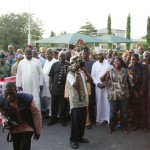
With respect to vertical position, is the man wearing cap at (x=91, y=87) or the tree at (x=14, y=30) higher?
the tree at (x=14, y=30)

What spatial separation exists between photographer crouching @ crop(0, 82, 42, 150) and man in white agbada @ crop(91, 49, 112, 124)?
324cm

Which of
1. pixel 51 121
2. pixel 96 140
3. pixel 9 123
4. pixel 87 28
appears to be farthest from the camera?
pixel 87 28

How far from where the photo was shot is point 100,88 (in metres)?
7.14

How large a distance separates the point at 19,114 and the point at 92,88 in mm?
3667

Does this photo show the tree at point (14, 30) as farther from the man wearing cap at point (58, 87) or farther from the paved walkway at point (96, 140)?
the paved walkway at point (96, 140)

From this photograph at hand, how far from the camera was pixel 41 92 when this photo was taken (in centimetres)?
789

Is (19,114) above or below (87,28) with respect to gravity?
below

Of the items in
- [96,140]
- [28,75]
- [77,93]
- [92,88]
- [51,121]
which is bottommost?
[96,140]

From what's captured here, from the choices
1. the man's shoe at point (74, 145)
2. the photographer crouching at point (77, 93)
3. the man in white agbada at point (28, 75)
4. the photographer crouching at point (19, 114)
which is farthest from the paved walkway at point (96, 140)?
the photographer crouching at point (19, 114)

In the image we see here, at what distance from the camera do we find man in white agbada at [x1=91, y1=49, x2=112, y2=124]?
710 cm

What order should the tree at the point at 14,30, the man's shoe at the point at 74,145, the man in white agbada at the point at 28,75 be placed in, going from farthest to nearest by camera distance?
the tree at the point at 14,30 < the man in white agbada at the point at 28,75 < the man's shoe at the point at 74,145

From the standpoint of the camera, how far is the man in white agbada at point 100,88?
710 centimetres

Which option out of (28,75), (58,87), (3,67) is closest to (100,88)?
(58,87)

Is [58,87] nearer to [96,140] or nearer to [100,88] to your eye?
[100,88]
